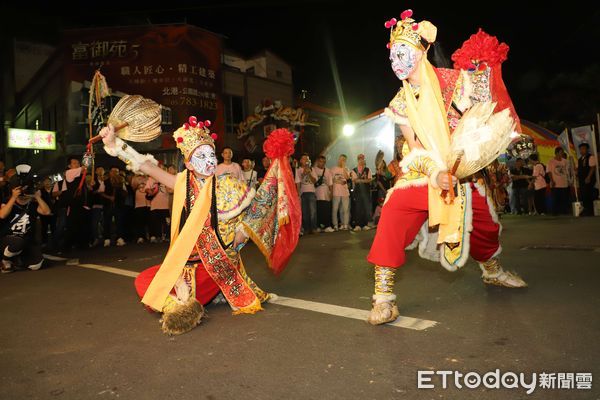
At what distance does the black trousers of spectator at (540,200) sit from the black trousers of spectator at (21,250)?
43.8ft

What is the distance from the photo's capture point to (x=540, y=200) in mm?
14914

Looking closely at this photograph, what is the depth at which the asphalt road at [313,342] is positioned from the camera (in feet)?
8.49

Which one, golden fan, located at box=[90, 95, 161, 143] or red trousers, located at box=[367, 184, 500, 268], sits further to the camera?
golden fan, located at box=[90, 95, 161, 143]

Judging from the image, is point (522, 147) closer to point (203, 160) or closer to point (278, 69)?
point (203, 160)

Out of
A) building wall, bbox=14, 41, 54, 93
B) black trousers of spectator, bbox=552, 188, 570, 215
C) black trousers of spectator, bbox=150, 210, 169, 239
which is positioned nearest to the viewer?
black trousers of spectator, bbox=150, 210, 169, 239

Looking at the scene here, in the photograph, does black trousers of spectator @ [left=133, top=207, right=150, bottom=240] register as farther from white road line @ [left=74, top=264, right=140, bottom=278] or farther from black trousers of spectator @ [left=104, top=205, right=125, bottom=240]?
white road line @ [left=74, top=264, right=140, bottom=278]

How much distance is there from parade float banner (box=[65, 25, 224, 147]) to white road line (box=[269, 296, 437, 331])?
2096 cm

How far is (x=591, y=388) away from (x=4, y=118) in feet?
142

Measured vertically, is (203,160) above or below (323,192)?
above

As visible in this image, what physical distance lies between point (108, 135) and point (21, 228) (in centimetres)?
458

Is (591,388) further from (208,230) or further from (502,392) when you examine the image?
(208,230)

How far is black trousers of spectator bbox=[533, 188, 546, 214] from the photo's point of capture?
48.7 ft

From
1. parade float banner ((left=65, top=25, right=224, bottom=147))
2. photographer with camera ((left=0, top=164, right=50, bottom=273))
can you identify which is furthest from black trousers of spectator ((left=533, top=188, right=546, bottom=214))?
parade float banner ((left=65, top=25, right=224, bottom=147))

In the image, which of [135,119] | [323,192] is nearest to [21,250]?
[135,119]
